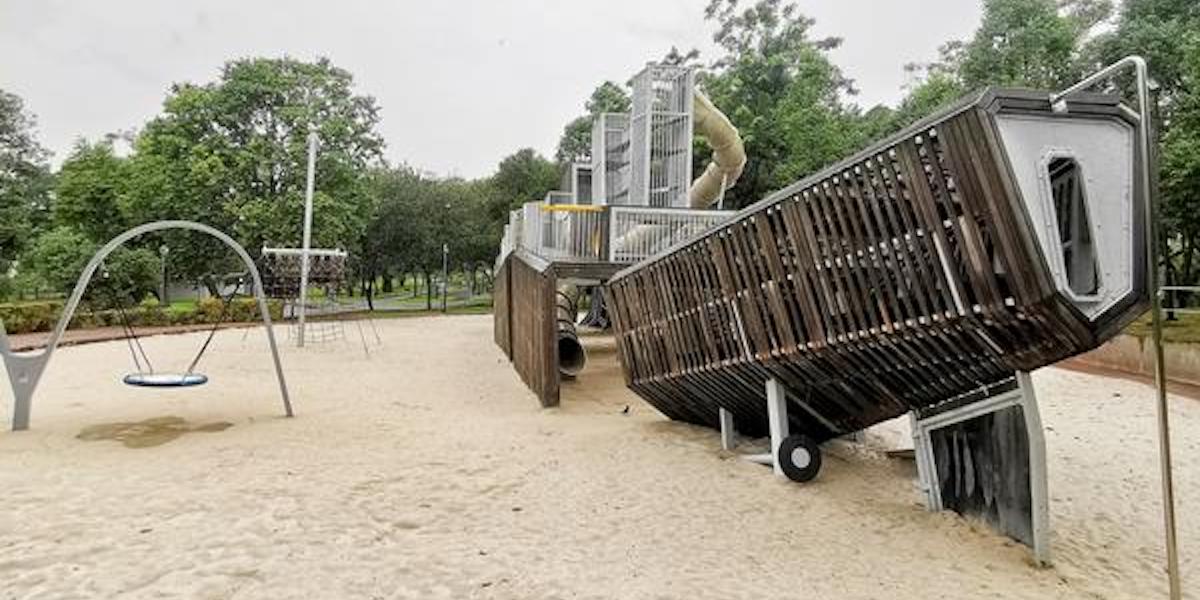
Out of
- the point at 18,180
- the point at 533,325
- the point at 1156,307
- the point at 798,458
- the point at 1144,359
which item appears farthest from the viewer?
the point at 18,180

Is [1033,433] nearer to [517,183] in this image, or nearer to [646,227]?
[646,227]

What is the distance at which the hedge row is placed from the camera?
68.5 ft

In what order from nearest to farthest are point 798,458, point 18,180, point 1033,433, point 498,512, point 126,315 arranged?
point 1033,433 < point 498,512 < point 798,458 < point 126,315 < point 18,180

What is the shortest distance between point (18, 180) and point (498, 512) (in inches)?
1907

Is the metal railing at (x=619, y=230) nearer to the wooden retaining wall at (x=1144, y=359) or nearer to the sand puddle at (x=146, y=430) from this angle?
the sand puddle at (x=146, y=430)

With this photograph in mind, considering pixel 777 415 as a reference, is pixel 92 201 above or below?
above

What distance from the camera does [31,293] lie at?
40.2 metres

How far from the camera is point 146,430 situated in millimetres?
8594

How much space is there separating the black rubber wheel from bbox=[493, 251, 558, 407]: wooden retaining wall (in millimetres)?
4601

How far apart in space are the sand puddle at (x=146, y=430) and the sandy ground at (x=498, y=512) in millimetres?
48

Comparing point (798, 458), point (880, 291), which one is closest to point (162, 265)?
point (798, 458)

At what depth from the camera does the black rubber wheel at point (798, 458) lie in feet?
23.6

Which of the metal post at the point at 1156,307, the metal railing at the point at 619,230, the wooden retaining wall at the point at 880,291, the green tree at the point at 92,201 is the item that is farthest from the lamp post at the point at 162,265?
the metal post at the point at 1156,307

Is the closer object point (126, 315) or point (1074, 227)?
point (1074, 227)
